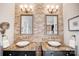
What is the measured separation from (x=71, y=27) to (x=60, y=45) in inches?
8.9

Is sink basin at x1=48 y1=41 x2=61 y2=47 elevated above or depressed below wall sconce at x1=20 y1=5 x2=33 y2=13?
below

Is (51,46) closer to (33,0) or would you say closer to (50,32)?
(50,32)

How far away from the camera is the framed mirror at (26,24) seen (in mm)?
1224

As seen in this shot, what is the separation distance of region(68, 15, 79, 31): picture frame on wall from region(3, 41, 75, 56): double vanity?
0.69ft

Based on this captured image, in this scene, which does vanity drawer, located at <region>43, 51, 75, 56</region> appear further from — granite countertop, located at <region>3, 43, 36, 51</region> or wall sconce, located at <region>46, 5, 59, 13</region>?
wall sconce, located at <region>46, 5, 59, 13</region>

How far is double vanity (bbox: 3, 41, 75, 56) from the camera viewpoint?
1.21 meters

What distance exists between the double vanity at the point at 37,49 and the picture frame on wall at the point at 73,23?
0.21 m

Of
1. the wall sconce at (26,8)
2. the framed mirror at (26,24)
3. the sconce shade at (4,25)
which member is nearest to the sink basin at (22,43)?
the framed mirror at (26,24)

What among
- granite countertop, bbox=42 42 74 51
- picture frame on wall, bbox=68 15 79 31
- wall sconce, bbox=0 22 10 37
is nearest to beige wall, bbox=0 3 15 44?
wall sconce, bbox=0 22 10 37

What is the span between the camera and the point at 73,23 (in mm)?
1224

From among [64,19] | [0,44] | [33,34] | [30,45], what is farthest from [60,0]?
[0,44]

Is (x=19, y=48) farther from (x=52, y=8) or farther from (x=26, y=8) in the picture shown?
(x=52, y=8)

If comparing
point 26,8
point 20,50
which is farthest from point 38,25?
point 20,50

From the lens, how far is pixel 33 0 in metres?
1.26
